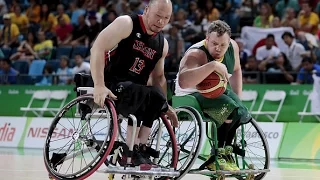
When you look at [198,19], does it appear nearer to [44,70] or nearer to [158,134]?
[44,70]

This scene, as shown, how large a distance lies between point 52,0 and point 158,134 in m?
14.1

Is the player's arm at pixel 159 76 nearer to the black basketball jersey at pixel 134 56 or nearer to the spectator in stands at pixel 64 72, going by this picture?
the black basketball jersey at pixel 134 56

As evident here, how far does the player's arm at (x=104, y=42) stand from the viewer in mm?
5883

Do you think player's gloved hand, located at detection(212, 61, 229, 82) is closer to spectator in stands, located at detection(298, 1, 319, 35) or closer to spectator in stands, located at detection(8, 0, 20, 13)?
spectator in stands, located at detection(298, 1, 319, 35)

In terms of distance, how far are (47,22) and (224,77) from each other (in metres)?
12.6

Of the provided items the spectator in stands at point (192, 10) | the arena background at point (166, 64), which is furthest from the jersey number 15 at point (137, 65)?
the spectator in stands at point (192, 10)

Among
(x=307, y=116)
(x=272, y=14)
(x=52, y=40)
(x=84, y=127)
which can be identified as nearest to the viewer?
(x=84, y=127)

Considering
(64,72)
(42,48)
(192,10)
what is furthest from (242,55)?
(42,48)

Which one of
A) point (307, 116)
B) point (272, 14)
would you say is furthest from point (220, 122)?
point (272, 14)

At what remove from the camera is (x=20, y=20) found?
Answer: 62.3 feet

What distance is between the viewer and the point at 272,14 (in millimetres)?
15602

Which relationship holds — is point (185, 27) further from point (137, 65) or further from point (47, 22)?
point (137, 65)

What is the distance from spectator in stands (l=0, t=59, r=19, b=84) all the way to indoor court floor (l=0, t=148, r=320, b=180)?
491 cm

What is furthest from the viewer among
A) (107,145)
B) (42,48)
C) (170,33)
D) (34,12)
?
(34,12)
